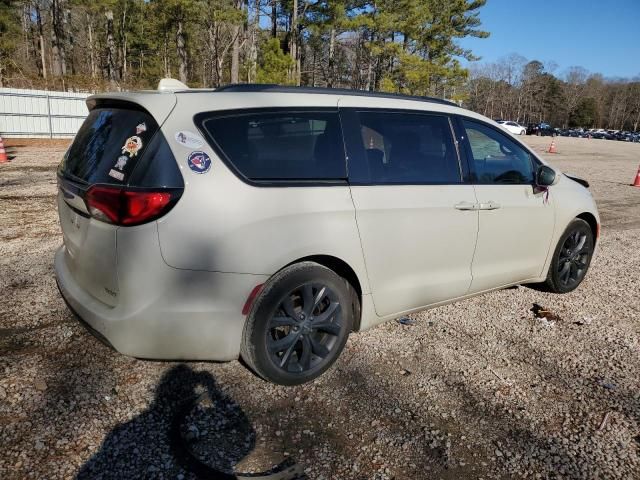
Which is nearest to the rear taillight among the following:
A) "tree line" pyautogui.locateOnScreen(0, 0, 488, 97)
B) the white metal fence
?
the white metal fence

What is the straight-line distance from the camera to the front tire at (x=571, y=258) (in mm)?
4617

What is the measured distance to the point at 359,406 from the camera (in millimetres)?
2820

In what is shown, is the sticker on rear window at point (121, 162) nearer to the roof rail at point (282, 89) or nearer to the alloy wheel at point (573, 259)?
the roof rail at point (282, 89)

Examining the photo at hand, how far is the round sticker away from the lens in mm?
2490

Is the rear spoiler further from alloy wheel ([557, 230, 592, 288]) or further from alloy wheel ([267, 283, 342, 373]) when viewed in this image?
alloy wheel ([557, 230, 592, 288])

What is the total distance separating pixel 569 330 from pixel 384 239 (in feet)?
6.67

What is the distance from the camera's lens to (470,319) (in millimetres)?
4145

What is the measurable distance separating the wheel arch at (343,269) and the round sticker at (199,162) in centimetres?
72

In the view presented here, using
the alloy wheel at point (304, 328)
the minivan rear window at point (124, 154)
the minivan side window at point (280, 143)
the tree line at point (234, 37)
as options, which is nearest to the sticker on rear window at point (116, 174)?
the minivan rear window at point (124, 154)

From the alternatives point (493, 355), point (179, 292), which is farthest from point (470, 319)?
point (179, 292)

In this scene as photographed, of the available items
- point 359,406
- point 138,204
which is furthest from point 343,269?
point 138,204

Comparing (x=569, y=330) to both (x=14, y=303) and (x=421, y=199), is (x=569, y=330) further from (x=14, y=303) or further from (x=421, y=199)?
(x=14, y=303)

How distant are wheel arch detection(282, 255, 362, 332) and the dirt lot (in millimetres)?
404

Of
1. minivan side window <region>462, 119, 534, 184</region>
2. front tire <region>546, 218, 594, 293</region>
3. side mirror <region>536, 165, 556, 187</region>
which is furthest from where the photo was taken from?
front tire <region>546, 218, 594, 293</region>
